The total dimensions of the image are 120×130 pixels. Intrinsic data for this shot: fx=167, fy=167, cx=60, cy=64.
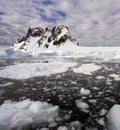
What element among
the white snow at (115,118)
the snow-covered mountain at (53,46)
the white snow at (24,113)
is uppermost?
the snow-covered mountain at (53,46)

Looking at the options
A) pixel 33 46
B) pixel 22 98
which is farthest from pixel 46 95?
pixel 33 46

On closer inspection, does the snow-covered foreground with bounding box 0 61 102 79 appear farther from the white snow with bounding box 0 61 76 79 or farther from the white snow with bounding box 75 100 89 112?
the white snow with bounding box 75 100 89 112

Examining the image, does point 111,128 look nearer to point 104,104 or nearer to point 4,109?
point 104,104

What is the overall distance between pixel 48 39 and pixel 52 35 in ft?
4.55

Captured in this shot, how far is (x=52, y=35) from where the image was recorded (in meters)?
40.8

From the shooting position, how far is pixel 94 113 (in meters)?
2.72

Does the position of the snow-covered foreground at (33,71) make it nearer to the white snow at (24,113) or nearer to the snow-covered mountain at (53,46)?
the white snow at (24,113)

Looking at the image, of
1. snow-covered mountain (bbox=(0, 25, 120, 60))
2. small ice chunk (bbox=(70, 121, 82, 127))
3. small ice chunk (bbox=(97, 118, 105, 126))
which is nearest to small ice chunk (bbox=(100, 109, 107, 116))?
small ice chunk (bbox=(97, 118, 105, 126))

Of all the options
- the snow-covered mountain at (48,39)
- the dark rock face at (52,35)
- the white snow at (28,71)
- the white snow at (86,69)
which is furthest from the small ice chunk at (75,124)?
the dark rock face at (52,35)

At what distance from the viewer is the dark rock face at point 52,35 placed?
3752 cm

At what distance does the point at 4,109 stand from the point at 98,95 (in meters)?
1.95

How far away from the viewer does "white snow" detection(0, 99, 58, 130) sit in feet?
8.05

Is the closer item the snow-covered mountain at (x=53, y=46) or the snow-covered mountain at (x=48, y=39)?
the snow-covered mountain at (x=53, y=46)

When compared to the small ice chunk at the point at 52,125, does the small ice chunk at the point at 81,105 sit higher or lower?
higher
